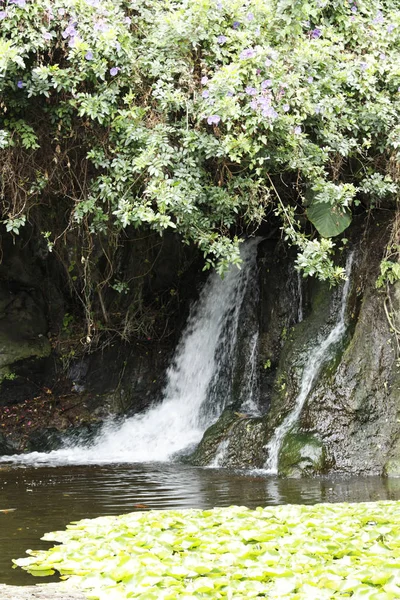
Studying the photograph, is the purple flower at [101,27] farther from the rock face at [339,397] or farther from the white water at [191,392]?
the white water at [191,392]

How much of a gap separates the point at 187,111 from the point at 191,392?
4.93 meters

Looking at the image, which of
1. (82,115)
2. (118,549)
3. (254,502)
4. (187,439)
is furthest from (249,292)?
(118,549)

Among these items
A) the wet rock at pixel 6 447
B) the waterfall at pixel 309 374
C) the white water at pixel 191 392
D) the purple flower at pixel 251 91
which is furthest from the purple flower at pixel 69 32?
the wet rock at pixel 6 447

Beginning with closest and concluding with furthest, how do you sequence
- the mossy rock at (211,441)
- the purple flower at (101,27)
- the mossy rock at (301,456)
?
the purple flower at (101,27), the mossy rock at (301,456), the mossy rock at (211,441)

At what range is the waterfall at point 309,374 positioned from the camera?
824 centimetres

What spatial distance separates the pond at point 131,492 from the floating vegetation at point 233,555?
1.21 feet

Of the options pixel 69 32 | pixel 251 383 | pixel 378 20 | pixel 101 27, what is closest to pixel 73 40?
pixel 69 32

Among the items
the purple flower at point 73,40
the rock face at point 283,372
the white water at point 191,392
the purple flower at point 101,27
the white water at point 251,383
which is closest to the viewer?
the purple flower at point 73,40

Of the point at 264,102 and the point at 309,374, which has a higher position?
the point at 264,102

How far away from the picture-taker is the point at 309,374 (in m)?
8.72

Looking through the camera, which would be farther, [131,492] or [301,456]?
[301,456]

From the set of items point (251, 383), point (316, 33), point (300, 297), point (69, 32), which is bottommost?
point (251, 383)

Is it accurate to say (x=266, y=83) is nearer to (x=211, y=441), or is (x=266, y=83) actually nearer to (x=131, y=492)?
(x=131, y=492)

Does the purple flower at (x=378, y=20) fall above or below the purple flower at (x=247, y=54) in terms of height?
above
